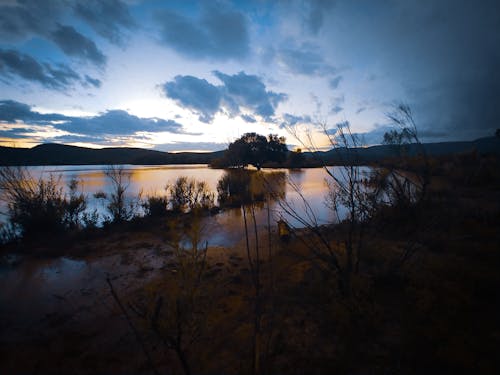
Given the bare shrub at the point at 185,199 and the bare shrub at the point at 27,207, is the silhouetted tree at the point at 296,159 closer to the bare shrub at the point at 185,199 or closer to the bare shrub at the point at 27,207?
the bare shrub at the point at 185,199

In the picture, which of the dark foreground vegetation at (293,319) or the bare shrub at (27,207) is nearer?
the dark foreground vegetation at (293,319)

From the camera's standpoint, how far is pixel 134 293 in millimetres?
4117

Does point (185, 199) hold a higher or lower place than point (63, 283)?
higher

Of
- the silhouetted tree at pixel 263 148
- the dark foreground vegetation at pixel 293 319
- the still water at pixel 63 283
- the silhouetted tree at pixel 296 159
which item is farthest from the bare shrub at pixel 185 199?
the silhouetted tree at pixel 296 159

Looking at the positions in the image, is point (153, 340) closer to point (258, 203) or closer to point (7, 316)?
point (7, 316)

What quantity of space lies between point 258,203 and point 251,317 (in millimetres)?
9355

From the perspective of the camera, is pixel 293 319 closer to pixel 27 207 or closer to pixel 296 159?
pixel 27 207

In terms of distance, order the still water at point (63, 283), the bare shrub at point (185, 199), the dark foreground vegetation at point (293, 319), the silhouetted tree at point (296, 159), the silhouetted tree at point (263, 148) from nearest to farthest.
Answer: the dark foreground vegetation at point (293, 319), the still water at point (63, 283), the bare shrub at point (185, 199), the silhouetted tree at point (263, 148), the silhouetted tree at point (296, 159)

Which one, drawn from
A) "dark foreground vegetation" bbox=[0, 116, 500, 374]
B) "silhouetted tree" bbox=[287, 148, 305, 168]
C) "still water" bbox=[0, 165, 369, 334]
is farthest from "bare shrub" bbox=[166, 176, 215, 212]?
"silhouetted tree" bbox=[287, 148, 305, 168]

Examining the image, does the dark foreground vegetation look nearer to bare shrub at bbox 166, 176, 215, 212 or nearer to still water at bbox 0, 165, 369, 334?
still water at bbox 0, 165, 369, 334

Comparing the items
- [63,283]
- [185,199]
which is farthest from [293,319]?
[185,199]

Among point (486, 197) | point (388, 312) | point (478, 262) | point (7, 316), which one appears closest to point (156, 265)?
point (7, 316)

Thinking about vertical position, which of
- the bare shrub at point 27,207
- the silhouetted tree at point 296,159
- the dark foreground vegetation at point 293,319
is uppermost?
the silhouetted tree at point 296,159

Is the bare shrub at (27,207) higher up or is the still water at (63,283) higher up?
the bare shrub at (27,207)
